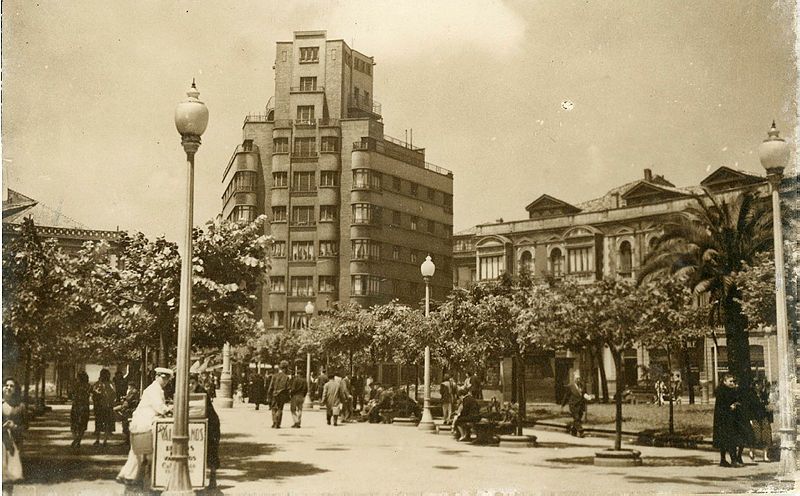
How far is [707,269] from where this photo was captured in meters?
15.3

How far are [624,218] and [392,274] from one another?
31.9m

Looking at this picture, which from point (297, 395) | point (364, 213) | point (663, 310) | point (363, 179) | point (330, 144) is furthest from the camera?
point (364, 213)

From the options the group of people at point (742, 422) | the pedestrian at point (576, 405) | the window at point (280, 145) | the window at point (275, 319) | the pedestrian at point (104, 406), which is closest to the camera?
the group of people at point (742, 422)

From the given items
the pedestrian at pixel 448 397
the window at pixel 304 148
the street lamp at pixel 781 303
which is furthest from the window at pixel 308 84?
the street lamp at pixel 781 303

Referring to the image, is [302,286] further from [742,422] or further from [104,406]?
[742,422]

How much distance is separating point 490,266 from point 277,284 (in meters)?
14.1

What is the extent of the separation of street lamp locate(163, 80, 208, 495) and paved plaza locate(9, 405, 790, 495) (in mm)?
1307

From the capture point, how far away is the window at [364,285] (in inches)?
1943

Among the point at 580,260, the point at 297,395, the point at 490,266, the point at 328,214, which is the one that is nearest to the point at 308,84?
the point at 328,214

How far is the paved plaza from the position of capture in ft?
35.5

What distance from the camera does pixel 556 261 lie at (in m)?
26.6

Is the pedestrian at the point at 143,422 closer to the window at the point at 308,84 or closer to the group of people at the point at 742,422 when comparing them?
the group of people at the point at 742,422

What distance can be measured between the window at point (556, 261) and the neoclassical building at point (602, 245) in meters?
0.03

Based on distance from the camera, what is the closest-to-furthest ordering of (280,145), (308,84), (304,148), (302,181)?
(280,145)
(302,181)
(304,148)
(308,84)
